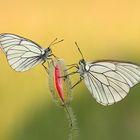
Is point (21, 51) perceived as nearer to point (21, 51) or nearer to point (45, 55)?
point (21, 51)

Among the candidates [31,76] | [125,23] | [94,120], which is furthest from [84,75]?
[125,23]

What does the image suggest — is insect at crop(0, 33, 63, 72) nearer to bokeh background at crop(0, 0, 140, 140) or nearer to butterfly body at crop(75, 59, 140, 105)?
butterfly body at crop(75, 59, 140, 105)

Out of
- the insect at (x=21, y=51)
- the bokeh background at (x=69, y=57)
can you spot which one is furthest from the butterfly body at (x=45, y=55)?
the bokeh background at (x=69, y=57)

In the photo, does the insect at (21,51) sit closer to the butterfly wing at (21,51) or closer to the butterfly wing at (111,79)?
the butterfly wing at (21,51)

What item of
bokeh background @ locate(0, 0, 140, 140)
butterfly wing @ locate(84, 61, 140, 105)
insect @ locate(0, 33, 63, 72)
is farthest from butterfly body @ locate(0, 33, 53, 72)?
bokeh background @ locate(0, 0, 140, 140)

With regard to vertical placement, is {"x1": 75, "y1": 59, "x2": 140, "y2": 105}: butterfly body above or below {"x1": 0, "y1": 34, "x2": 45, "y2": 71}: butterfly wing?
below

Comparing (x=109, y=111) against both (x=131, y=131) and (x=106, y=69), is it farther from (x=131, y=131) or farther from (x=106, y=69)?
(x=106, y=69)
